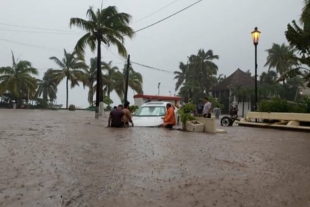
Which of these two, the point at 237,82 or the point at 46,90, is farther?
the point at 46,90

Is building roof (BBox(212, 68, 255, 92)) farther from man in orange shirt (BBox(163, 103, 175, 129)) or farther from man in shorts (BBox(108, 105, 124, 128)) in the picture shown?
man in shorts (BBox(108, 105, 124, 128))

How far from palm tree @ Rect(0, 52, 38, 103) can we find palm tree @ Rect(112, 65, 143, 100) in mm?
13130

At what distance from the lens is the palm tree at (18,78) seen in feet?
167

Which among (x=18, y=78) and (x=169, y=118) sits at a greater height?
(x=18, y=78)

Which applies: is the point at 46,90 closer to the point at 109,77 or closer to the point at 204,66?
the point at 109,77

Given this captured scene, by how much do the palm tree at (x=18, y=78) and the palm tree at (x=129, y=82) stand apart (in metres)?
13.1

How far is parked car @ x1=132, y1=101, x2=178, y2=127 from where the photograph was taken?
1559 centimetres

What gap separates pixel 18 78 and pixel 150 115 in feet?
135

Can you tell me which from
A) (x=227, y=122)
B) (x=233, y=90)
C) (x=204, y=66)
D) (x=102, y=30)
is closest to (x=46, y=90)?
(x=204, y=66)

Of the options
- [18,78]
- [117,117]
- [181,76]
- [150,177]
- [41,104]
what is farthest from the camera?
[181,76]

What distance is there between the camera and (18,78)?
52031 mm

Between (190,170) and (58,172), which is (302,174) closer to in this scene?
(190,170)

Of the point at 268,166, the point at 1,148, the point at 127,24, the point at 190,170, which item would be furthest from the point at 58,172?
the point at 127,24

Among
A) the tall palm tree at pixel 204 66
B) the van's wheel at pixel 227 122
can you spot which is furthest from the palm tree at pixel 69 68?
the van's wheel at pixel 227 122
